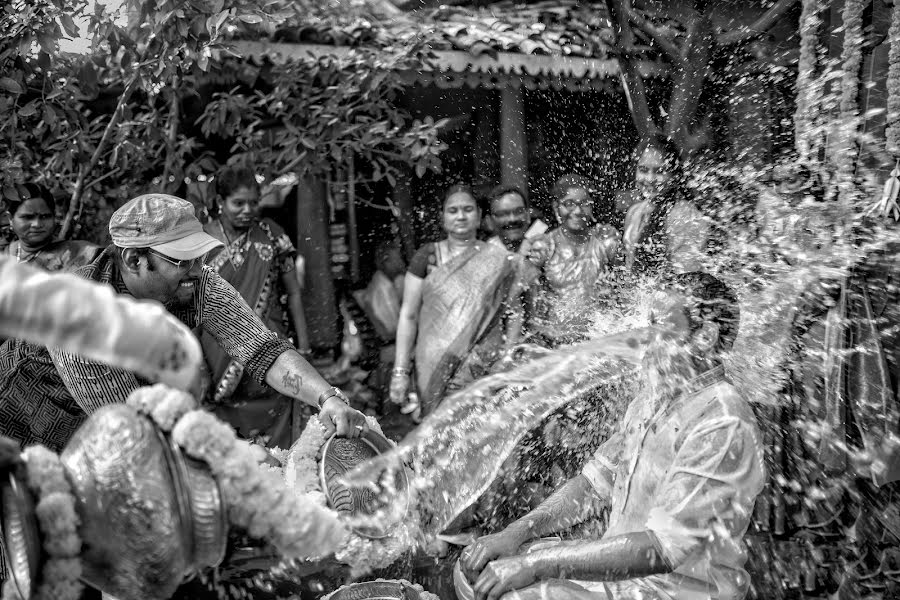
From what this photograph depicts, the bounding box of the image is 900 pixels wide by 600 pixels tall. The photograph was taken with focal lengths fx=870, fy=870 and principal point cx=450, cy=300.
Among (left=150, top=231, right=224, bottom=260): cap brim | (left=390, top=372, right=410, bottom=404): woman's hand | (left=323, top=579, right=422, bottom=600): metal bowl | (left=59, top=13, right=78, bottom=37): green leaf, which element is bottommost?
(left=390, top=372, right=410, bottom=404): woman's hand

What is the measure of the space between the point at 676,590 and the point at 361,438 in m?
1.18

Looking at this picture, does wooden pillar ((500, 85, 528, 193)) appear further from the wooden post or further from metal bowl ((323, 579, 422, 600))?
metal bowl ((323, 579, 422, 600))

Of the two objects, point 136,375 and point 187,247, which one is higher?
point 187,247

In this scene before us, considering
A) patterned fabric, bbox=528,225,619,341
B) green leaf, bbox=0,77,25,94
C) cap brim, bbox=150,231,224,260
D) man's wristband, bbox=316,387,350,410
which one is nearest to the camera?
cap brim, bbox=150,231,224,260

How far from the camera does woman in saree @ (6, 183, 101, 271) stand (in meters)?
4.86

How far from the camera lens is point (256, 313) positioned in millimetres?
5668

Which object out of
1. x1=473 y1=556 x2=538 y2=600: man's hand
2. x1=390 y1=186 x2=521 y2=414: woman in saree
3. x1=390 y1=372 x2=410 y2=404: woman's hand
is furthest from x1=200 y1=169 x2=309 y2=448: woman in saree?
x1=473 y1=556 x2=538 y2=600: man's hand

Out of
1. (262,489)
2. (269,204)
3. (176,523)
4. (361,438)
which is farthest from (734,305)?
(269,204)

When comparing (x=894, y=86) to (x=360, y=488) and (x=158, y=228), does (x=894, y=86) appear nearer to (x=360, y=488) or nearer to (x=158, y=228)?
(x=360, y=488)

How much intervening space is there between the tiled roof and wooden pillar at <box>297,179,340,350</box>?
1354 millimetres

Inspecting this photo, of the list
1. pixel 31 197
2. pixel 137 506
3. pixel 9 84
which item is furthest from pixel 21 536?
pixel 9 84

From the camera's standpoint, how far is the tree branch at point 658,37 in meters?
6.46

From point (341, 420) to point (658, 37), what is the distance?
4.55 meters

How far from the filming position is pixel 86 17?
5.27 m
